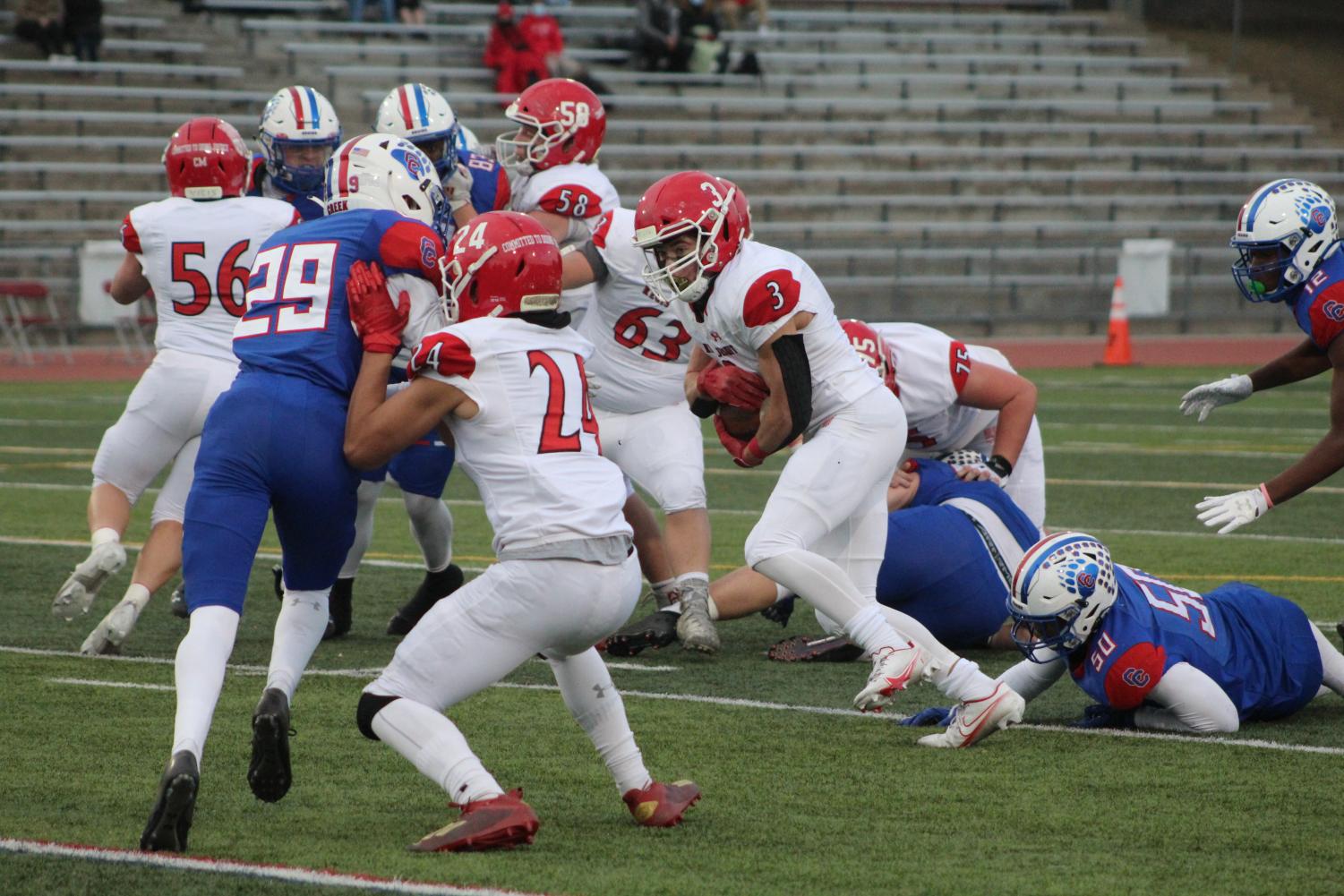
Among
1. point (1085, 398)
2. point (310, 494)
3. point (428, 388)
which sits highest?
point (428, 388)

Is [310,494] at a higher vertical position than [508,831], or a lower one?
higher

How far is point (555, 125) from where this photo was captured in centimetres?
724

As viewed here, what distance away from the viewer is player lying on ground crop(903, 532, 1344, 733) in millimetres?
4867

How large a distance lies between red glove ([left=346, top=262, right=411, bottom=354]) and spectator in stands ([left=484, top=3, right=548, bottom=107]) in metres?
17.4

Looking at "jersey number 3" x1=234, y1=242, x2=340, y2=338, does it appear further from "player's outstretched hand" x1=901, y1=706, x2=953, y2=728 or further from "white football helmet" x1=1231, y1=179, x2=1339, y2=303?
"white football helmet" x1=1231, y1=179, x2=1339, y2=303

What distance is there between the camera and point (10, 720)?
5.11 meters

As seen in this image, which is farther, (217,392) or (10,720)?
(217,392)

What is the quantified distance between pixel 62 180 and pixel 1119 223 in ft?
40.1

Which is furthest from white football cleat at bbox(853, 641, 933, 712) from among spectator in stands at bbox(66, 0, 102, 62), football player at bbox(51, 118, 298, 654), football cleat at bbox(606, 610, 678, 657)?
spectator in stands at bbox(66, 0, 102, 62)

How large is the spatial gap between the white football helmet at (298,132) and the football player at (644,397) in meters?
0.93

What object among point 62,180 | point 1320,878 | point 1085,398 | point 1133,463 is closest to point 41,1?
point 62,180

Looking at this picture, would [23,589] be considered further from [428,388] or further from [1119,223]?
[1119,223]

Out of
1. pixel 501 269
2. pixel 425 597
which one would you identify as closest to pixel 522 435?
pixel 501 269

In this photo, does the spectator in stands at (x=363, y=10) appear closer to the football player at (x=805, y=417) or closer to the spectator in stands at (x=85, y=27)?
the spectator in stands at (x=85, y=27)
